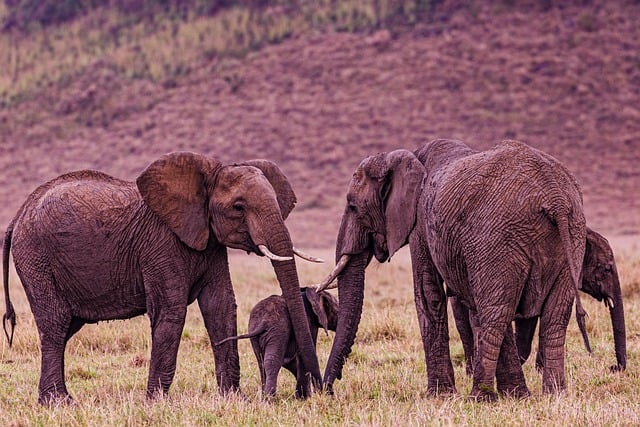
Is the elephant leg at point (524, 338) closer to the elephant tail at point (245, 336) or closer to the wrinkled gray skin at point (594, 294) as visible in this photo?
the wrinkled gray skin at point (594, 294)

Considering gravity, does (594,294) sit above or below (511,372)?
below

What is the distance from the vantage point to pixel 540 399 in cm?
777

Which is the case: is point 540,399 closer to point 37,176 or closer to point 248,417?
point 248,417

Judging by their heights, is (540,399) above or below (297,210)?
above

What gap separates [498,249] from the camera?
747 cm

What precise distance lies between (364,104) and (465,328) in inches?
1370

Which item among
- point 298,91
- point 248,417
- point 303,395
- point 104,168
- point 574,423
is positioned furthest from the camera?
point 298,91

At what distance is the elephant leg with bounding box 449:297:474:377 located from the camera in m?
9.69

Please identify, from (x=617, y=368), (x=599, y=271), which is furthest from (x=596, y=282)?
(x=617, y=368)

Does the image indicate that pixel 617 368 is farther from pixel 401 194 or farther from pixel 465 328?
pixel 401 194

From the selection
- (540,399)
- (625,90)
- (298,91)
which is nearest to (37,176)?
(298,91)

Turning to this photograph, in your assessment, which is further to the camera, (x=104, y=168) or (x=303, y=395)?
(x=104, y=168)

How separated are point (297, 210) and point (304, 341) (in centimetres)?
2852

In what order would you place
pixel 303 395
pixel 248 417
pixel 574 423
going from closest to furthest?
pixel 574 423
pixel 248 417
pixel 303 395
